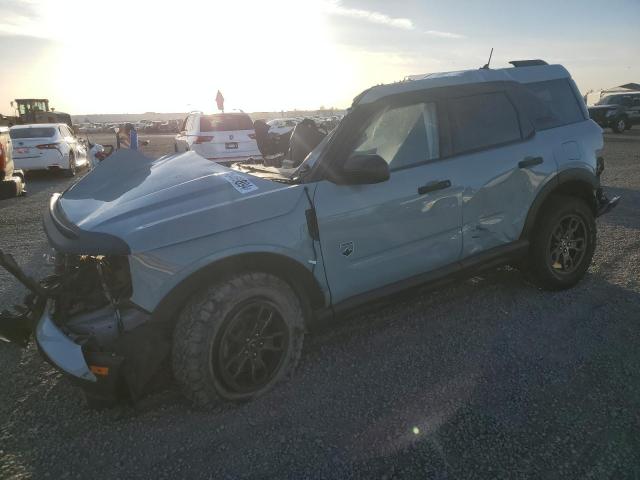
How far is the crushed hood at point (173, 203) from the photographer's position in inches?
94.0

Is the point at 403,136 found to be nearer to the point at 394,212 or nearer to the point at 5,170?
the point at 394,212

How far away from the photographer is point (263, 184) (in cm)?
277

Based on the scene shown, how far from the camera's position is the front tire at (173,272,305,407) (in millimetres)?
2461

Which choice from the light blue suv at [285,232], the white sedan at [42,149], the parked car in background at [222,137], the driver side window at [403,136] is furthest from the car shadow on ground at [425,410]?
the white sedan at [42,149]

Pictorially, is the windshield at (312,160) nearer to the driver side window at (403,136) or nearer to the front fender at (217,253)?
the driver side window at (403,136)

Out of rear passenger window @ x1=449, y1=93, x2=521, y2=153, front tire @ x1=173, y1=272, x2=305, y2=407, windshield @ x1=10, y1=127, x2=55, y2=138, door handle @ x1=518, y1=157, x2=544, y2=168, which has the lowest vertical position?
front tire @ x1=173, y1=272, x2=305, y2=407

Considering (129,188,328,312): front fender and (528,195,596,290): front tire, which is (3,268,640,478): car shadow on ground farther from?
(129,188,328,312): front fender

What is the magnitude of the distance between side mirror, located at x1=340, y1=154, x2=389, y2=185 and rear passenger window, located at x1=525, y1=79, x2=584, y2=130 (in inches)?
74.0

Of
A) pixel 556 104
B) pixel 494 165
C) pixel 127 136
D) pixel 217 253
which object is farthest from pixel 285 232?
pixel 127 136

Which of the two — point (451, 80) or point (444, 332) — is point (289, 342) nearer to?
point (444, 332)

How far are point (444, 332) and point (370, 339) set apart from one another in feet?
1.94

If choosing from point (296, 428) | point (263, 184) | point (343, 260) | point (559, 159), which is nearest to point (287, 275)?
point (343, 260)

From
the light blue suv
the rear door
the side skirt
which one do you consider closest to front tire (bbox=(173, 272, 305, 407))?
the light blue suv

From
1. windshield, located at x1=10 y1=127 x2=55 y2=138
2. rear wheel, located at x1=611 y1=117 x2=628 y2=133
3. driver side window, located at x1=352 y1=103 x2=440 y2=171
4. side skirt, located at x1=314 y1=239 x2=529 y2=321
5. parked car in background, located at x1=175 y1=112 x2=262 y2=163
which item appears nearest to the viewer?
side skirt, located at x1=314 y1=239 x2=529 y2=321
